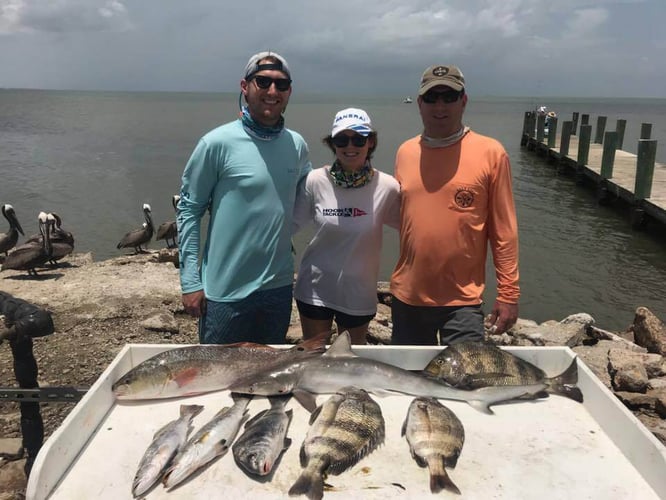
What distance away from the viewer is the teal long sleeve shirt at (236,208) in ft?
11.7

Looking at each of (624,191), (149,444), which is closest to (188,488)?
(149,444)

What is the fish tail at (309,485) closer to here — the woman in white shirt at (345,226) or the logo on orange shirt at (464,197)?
the woman in white shirt at (345,226)

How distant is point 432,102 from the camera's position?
3691mm

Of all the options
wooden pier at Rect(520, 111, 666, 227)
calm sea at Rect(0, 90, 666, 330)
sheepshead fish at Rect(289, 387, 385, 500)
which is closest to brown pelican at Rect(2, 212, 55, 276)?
calm sea at Rect(0, 90, 666, 330)

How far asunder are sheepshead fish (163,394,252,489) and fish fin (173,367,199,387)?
277mm

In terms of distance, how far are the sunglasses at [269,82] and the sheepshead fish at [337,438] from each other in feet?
6.64

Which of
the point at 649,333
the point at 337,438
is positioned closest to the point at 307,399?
the point at 337,438

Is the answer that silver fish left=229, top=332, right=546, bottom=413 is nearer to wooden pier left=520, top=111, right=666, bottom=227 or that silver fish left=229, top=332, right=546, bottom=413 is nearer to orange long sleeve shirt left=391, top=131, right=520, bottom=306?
orange long sleeve shirt left=391, top=131, right=520, bottom=306

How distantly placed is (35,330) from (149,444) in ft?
4.22

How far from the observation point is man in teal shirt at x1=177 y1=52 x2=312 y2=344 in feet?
11.8

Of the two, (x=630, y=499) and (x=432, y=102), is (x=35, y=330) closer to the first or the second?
(x=432, y=102)

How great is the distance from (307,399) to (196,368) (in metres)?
0.60

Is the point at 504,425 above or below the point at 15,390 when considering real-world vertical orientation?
above

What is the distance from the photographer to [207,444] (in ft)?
7.63
